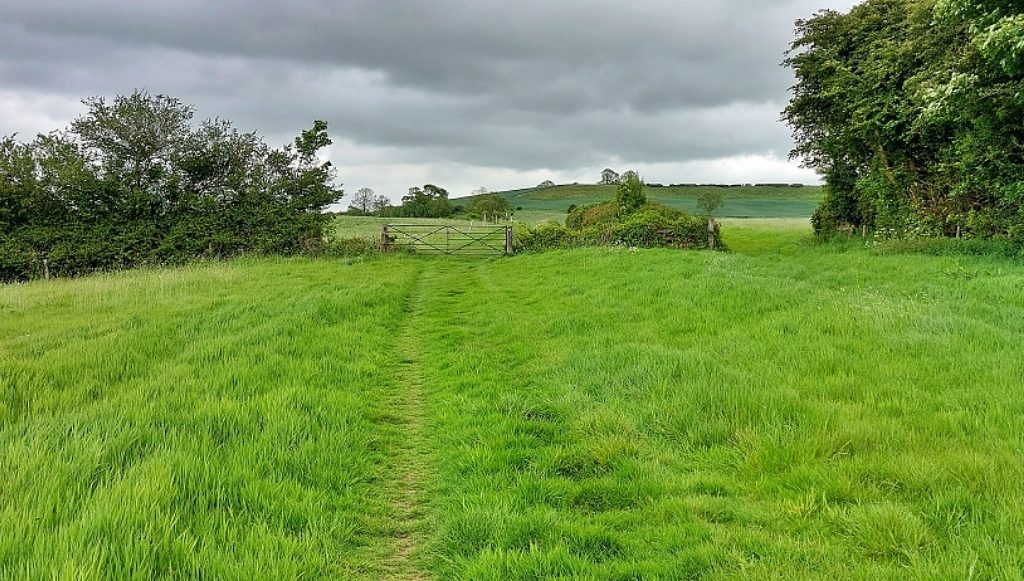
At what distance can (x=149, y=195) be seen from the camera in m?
25.3

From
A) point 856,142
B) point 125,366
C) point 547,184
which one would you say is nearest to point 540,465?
point 125,366

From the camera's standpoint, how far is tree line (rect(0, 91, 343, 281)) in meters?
23.2

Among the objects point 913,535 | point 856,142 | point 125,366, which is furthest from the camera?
point 856,142

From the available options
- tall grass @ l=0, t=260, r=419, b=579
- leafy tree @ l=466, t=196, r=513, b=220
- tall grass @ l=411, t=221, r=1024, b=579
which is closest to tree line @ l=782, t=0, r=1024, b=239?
tall grass @ l=411, t=221, r=1024, b=579

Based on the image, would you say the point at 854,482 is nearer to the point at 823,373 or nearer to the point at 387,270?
the point at 823,373

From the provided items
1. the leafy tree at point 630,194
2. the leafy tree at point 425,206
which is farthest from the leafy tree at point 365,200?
the leafy tree at point 630,194

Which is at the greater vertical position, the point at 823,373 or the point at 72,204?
the point at 72,204

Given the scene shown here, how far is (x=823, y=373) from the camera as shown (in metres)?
6.15

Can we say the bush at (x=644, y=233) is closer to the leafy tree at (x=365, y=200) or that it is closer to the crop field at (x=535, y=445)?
the crop field at (x=535, y=445)

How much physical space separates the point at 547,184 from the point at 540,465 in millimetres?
141440

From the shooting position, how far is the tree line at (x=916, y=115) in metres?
15.1

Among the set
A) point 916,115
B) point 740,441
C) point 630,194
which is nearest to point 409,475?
point 740,441

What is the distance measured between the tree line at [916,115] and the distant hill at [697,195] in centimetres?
6666

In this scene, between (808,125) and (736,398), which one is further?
(808,125)
